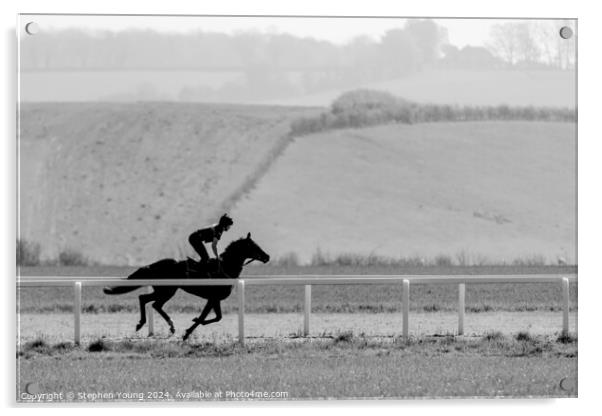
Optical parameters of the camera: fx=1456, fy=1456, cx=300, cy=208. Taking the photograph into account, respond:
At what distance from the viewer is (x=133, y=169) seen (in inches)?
737

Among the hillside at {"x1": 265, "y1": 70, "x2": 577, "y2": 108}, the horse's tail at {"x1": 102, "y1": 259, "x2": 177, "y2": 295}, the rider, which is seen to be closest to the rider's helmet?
the rider

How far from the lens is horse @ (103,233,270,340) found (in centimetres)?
1387

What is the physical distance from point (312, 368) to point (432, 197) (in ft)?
14.9

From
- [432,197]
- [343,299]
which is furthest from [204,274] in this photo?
[343,299]

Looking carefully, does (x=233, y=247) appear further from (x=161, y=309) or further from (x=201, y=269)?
(x=161, y=309)

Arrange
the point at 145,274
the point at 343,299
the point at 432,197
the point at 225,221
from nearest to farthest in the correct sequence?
1. the point at 225,221
2. the point at 145,274
3. the point at 432,197
4. the point at 343,299

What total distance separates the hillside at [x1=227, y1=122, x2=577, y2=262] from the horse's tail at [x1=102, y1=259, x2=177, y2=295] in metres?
0.98

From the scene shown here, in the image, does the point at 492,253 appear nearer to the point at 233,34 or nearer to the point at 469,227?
the point at 469,227

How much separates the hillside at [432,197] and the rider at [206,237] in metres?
0.75

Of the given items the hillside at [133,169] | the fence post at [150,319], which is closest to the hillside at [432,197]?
the hillside at [133,169]

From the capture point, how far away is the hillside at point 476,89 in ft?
46.7

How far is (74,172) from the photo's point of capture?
16328mm

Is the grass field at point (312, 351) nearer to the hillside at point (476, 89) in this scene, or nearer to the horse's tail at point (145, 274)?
the horse's tail at point (145, 274)

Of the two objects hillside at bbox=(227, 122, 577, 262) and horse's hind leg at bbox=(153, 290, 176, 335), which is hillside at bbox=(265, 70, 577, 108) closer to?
hillside at bbox=(227, 122, 577, 262)
